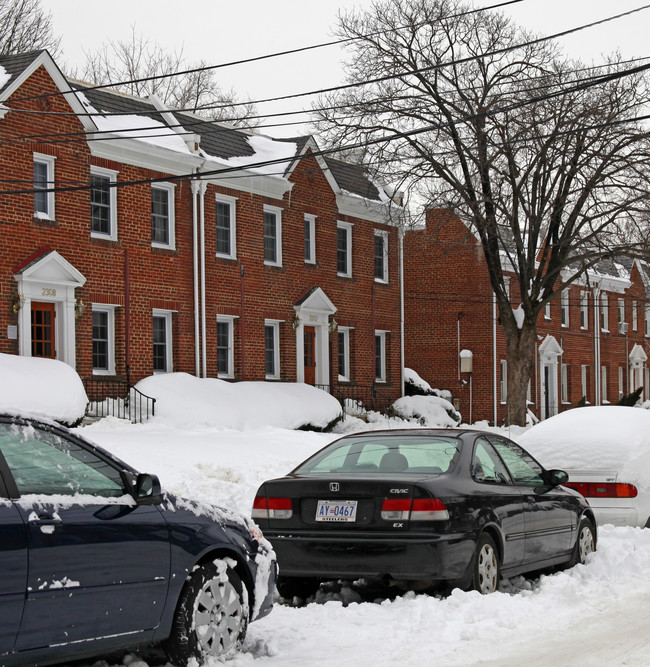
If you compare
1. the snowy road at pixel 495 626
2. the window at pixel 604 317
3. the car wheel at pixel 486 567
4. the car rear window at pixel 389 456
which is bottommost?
the snowy road at pixel 495 626

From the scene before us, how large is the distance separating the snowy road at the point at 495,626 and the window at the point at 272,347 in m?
20.2

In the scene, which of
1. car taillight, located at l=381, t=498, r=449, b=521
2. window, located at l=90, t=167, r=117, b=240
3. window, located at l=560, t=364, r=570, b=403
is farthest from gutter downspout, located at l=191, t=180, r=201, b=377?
window, located at l=560, t=364, r=570, b=403

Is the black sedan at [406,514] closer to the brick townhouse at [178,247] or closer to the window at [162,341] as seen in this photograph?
the brick townhouse at [178,247]

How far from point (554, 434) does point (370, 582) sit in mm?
4252

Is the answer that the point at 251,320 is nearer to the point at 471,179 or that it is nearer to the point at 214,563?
the point at 471,179

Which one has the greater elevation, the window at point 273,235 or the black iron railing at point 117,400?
the window at point 273,235

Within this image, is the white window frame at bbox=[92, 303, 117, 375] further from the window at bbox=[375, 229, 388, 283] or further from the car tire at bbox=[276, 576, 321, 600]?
the car tire at bbox=[276, 576, 321, 600]

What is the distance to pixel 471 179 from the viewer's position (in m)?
32.4

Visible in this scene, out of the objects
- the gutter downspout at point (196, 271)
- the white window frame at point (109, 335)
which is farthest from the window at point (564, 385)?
the white window frame at point (109, 335)

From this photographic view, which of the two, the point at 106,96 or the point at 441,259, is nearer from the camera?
Result: the point at 106,96

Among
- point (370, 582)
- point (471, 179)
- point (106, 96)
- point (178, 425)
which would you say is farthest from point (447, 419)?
point (370, 582)

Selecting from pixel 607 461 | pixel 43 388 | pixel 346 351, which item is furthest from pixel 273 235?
pixel 607 461

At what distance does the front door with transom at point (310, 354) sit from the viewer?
33.0 meters

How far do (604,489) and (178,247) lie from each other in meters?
17.2
